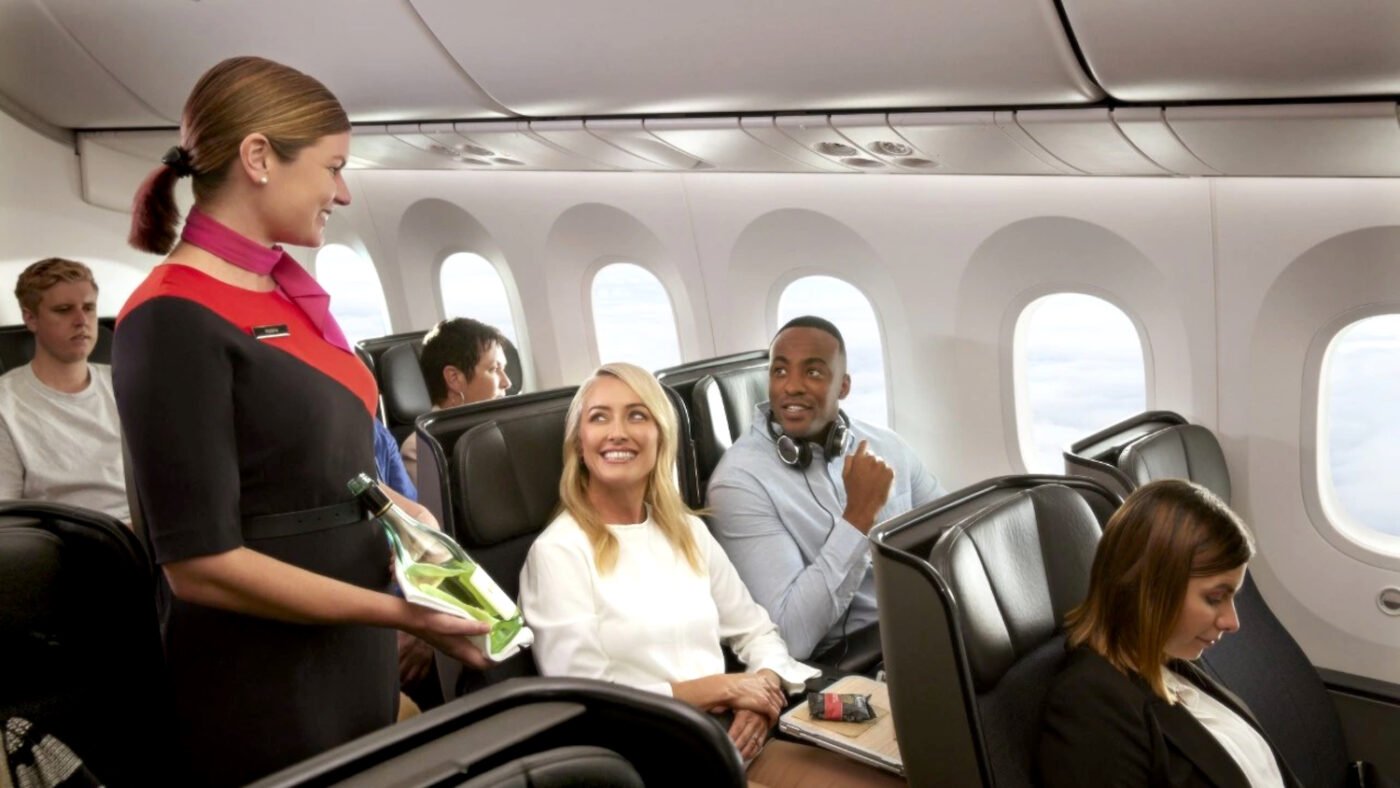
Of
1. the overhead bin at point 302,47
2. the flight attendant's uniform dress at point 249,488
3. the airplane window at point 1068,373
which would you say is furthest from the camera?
the airplane window at point 1068,373

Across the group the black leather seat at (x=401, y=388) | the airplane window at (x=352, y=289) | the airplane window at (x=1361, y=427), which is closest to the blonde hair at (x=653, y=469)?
the airplane window at (x=1361, y=427)

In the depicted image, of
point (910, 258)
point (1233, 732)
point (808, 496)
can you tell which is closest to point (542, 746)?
point (1233, 732)

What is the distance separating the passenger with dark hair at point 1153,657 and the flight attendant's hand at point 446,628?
3.38 feet

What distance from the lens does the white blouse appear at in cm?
222

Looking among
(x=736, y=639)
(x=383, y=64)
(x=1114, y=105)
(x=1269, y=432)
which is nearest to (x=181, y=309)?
(x=736, y=639)

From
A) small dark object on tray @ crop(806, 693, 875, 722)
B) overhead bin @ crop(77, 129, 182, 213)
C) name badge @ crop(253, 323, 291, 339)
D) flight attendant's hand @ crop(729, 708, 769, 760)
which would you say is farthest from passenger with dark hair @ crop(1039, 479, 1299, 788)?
overhead bin @ crop(77, 129, 182, 213)

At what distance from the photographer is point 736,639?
2994 mm

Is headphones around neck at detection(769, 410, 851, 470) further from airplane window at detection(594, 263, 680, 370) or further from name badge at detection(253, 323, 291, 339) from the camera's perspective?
airplane window at detection(594, 263, 680, 370)

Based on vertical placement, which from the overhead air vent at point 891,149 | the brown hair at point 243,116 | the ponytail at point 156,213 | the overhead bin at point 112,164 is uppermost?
the overhead bin at point 112,164

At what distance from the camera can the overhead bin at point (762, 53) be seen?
267cm

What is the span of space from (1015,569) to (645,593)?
2.88 feet

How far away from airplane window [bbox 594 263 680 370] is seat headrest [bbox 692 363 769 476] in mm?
2001

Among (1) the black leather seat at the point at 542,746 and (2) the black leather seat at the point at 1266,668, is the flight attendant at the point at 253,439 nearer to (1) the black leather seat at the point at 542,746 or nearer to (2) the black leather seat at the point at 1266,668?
(1) the black leather seat at the point at 542,746

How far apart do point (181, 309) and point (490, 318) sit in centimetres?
619
